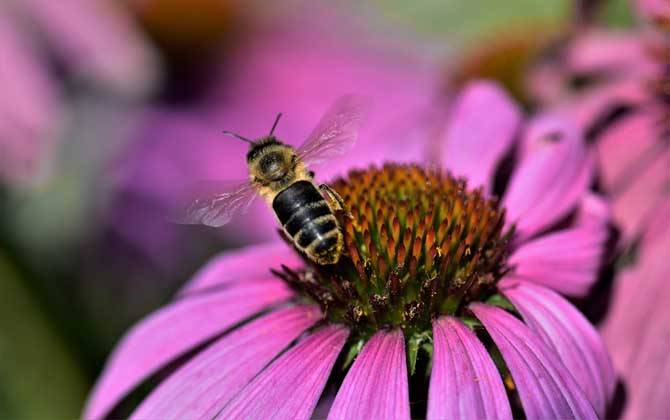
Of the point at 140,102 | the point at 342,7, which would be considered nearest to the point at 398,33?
the point at 342,7

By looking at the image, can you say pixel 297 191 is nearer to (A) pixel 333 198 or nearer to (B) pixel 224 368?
(A) pixel 333 198

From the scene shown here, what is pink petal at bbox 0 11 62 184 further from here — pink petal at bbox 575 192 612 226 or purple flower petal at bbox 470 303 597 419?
purple flower petal at bbox 470 303 597 419

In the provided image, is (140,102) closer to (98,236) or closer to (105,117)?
(105,117)

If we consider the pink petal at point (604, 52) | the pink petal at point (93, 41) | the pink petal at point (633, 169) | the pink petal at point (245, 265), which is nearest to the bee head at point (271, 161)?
the pink petal at point (245, 265)

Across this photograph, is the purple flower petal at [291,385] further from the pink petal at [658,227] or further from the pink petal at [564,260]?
the pink petal at [658,227]

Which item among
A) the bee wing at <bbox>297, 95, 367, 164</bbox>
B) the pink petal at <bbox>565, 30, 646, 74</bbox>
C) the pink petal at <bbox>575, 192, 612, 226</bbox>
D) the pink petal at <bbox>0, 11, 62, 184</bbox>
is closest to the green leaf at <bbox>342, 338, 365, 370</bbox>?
the bee wing at <bbox>297, 95, 367, 164</bbox>
